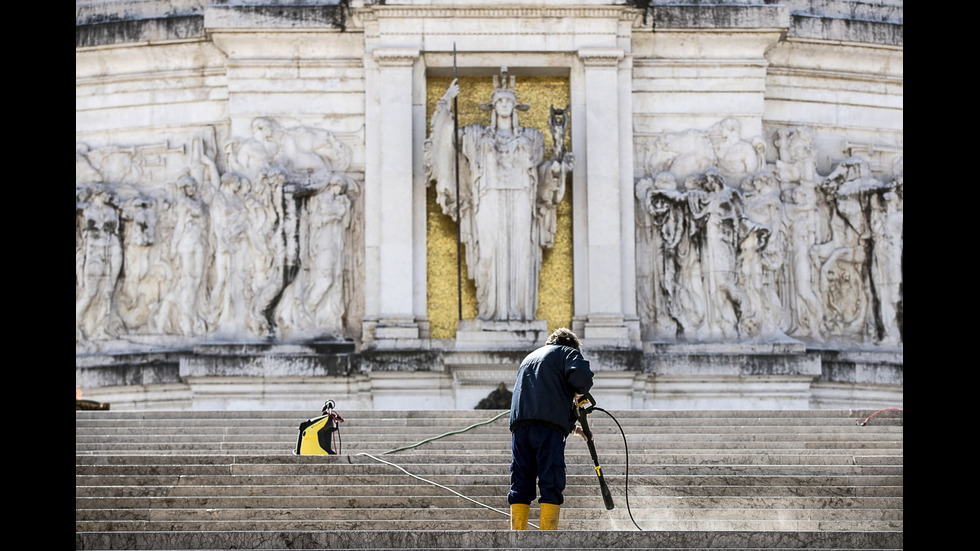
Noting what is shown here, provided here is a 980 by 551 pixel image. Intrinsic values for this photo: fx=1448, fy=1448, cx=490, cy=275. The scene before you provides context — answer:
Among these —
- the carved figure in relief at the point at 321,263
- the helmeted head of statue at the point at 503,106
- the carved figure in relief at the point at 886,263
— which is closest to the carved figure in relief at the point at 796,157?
the carved figure in relief at the point at 886,263

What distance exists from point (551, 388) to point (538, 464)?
607 millimetres

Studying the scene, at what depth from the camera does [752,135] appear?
72.5ft

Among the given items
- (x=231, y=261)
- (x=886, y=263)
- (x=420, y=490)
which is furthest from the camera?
(x=886, y=263)

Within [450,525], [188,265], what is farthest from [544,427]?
[188,265]

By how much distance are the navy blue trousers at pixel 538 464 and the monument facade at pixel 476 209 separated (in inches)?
346

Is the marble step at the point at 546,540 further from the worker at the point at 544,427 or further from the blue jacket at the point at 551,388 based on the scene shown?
the blue jacket at the point at 551,388

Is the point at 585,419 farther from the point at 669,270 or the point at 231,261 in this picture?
the point at 231,261

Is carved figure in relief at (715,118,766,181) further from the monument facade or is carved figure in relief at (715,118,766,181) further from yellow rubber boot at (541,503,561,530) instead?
yellow rubber boot at (541,503,561,530)

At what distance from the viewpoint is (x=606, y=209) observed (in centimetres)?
2122

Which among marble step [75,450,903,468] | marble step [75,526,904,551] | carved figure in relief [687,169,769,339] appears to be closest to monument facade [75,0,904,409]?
carved figure in relief [687,169,769,339]

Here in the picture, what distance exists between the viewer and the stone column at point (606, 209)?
20.8m

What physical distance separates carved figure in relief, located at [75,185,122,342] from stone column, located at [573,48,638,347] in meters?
7.07

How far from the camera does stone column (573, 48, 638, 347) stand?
2083cm
